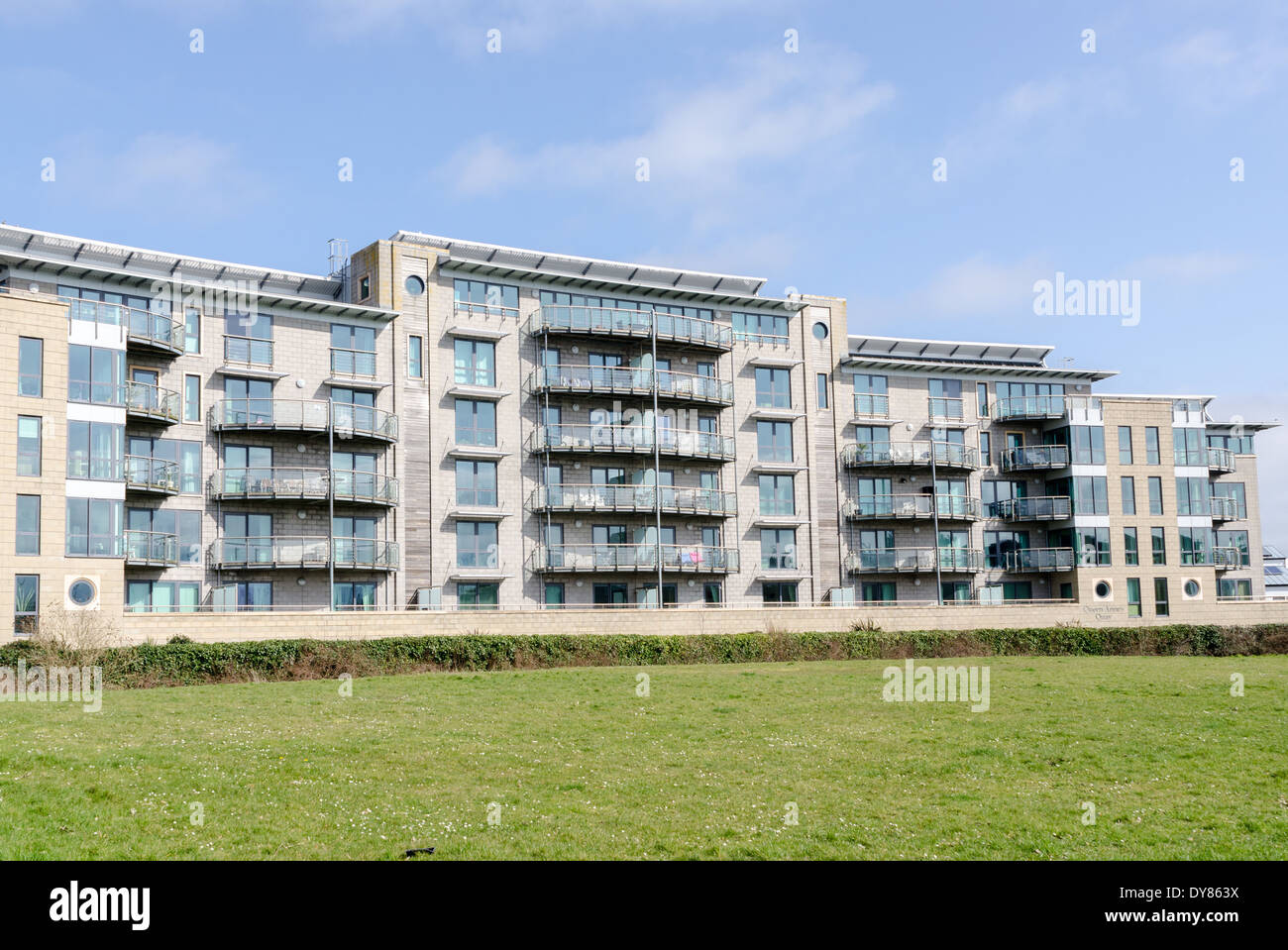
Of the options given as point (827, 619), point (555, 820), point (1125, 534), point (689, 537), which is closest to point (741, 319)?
point (689, 537)

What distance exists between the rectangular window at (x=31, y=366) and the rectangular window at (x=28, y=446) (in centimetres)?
81

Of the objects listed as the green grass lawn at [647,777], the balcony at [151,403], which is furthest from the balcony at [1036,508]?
the balcony at [151,403]

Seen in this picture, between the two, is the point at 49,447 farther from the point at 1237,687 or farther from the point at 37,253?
the point at 1237,687

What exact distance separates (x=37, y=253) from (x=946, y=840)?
40.6m

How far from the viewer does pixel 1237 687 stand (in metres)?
26.4

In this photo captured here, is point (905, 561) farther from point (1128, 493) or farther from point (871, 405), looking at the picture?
point (1128, 493)

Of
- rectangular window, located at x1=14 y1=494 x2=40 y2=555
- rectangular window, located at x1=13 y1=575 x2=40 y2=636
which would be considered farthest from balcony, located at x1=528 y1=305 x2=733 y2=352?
rectangular window, located at x1=13 y1=575 x2=40 y2=636

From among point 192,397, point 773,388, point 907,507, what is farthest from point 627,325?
point 192,397

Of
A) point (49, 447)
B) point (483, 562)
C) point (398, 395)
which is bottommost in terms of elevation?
point (483, 562)

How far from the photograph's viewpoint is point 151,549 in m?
40.5

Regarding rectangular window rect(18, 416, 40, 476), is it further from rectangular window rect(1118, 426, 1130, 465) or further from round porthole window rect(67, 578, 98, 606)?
rectangular window rect(1118, 426, 1130, 465)

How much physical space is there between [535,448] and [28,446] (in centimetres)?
1968

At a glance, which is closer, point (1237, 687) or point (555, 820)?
point (555, 820)
